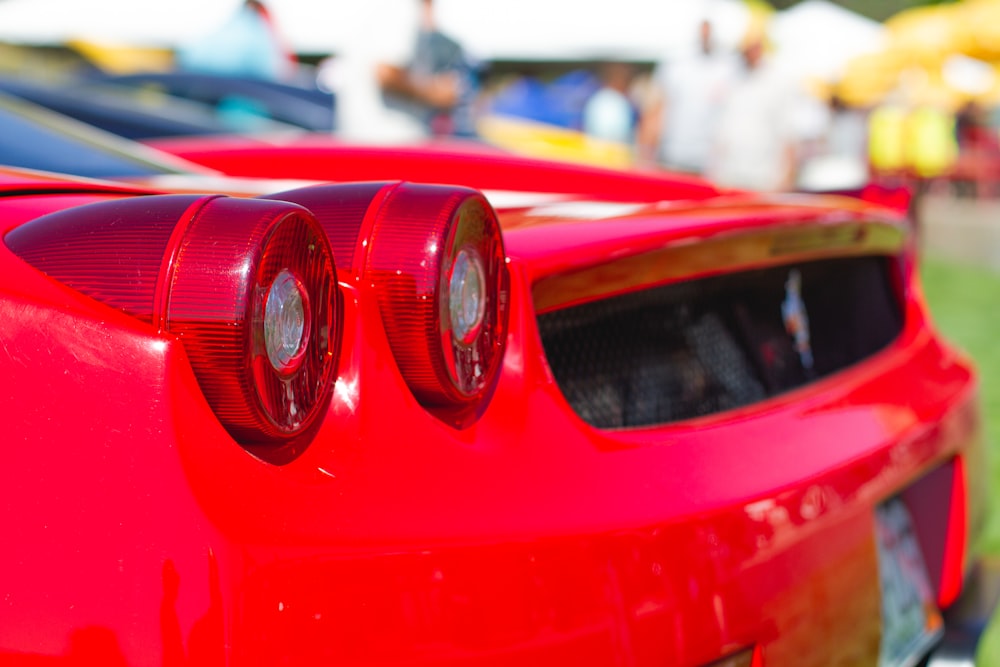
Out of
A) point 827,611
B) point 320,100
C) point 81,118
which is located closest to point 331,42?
point 320,100

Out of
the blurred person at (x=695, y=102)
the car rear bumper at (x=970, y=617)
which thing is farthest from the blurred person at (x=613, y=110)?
the car rear bumper at (x=970, y=617)

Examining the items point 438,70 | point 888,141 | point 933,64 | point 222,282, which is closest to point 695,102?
point 438,70

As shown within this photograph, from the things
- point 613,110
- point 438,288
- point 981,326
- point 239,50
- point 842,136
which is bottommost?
point 981,326

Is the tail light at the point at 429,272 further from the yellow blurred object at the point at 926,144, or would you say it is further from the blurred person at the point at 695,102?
the yellow blurred object at the point at 926,144

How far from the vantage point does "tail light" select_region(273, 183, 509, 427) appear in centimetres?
122

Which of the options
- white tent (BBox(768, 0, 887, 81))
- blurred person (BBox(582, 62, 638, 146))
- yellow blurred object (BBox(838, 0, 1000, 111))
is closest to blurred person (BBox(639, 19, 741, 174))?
blurred person (BBox(582, 62, 638, 146))

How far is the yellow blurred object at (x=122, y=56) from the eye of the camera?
12531 mm

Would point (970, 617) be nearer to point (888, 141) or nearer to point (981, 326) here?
point (981, 326)

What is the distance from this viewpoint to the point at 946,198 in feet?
61.5

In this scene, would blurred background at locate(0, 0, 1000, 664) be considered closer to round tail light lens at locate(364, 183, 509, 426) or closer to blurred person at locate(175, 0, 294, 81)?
blurred person at locate(175, 0, 294, 81)

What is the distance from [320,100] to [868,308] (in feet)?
16.8

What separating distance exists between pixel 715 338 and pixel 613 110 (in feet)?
36.5

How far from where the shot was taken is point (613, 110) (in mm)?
12734

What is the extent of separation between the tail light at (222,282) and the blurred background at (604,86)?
105cm
